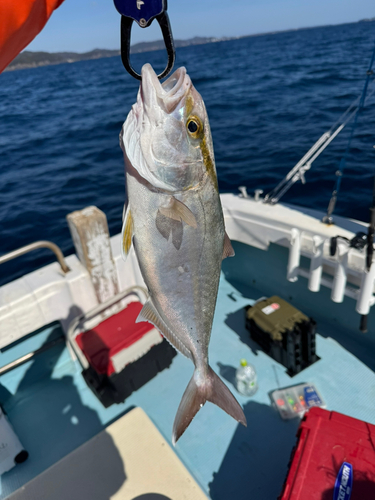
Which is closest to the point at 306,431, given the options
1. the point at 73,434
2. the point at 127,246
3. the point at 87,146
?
the point at 127,246

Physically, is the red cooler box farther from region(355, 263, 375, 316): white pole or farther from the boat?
region(355, 263, 375, 316): white pole

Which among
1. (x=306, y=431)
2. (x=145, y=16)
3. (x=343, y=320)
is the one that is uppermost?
(x=145, y=16)

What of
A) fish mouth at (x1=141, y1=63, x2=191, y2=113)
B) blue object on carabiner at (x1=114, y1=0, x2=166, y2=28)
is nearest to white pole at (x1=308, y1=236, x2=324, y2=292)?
fish mouth at (x1=141, y1=63, x2=191, y2=113)

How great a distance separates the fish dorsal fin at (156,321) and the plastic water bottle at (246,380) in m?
2.60

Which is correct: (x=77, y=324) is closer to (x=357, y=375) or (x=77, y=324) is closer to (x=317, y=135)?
(x=357, y=375)

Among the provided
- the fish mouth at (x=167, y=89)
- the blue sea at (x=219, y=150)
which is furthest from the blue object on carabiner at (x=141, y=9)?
the blue sea at (x=219, y=150)

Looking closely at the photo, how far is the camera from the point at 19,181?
13508 millimetres

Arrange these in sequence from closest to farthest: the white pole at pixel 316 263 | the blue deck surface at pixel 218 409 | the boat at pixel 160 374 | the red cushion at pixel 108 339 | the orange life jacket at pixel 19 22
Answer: the orange life jacket at pixel 19 22 → the boat at pixel 160 374 → the blue deck surface at pixel 218 409 → the red cushion at pixel 108 339 → the white pole at pixel 316 263

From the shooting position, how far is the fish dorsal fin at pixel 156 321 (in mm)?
1886

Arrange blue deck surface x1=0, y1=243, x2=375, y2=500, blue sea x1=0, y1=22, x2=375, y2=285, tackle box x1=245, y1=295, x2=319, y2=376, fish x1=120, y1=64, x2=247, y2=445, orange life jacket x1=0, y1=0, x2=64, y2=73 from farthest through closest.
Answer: blue sea x1=0, y1=22, x2=375, y2=285, tackle box x1=245, y1=295, x2=319, y2=376, blue deck surface x1=0, y1=243, x2=375, y2=500, fish x1=120, y1=64, x2=247, y2=445, orange life jacket x1=0, y1=0, x2=64, y2=73

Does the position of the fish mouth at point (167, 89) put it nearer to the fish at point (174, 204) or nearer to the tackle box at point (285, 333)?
the fish at point (174, 204)

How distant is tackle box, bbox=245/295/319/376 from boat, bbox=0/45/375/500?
15cm

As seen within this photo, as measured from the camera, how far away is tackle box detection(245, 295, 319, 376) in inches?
176

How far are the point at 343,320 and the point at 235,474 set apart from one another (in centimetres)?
279
